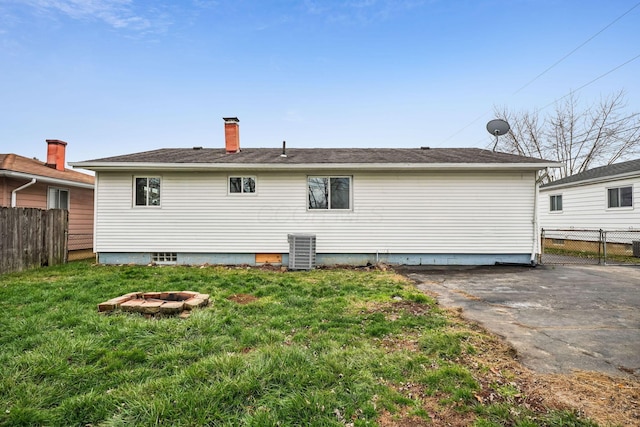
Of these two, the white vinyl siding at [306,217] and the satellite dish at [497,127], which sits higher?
the satellite dish at [497,127]

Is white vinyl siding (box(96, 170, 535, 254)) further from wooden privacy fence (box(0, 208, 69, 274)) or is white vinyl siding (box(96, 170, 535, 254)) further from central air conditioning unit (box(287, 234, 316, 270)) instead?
wooden privacy fence (box(0, 208, 69, 274))

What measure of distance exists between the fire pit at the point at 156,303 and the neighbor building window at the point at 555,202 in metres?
16.4

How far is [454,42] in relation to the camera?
46.1ft

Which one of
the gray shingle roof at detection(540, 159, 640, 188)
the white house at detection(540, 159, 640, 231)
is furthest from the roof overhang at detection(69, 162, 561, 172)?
the white house at detection(540, 159, 640, 231)

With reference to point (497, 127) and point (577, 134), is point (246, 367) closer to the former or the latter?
point (497, 127)

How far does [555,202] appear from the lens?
14461mm

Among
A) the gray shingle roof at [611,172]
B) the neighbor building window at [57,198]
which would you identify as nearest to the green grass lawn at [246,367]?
the neighbor building window at [57,198]

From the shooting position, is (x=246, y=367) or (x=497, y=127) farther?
(x=497, y=127)

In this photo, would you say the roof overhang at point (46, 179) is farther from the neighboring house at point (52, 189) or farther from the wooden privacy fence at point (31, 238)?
the wooden privacy fence at point (31, 238)

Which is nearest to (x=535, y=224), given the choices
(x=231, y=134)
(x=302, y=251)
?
(x=302, y=251)

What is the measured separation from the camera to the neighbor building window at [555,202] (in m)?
14.2

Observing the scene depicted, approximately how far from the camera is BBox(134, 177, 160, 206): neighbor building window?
28.9ft

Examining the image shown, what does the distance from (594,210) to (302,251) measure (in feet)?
40.4

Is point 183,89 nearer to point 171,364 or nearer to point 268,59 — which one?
point 268,59
